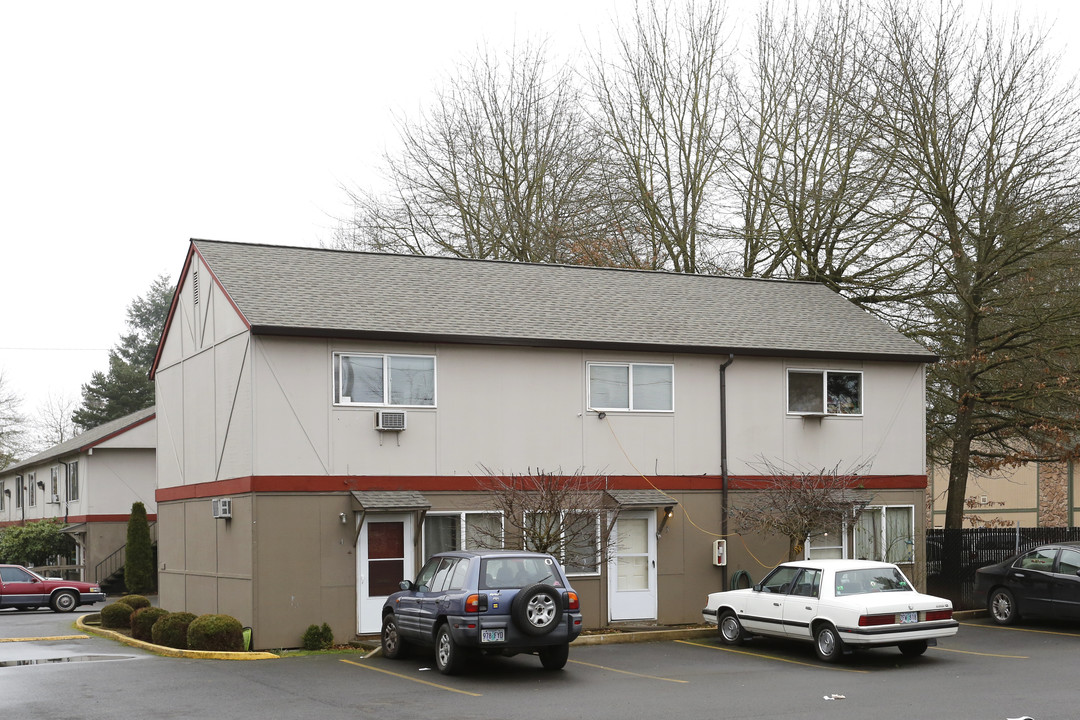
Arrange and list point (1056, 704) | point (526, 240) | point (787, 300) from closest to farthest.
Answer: point (1056, 704) → point (787, 300) → point (526, 240)

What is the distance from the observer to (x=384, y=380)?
20656 mm

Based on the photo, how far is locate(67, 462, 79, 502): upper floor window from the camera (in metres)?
43.4

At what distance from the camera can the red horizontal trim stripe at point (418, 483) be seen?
19.7 m

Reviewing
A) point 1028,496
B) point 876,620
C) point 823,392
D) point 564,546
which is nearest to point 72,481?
point 564,546

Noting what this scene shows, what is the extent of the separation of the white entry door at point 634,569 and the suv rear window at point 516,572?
5.89 m

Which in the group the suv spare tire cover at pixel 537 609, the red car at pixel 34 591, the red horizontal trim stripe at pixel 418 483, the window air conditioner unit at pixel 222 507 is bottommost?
the red car at pixel 34 591

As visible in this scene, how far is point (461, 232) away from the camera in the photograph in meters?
39.8

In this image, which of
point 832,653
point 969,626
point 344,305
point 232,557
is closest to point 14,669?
point 232,557

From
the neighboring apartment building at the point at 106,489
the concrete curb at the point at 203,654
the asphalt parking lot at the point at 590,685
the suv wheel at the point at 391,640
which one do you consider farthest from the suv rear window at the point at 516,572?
the neighboring apartment building at the point at 106,489

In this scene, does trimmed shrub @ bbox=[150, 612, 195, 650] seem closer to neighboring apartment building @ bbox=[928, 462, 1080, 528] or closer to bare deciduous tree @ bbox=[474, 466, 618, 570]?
bare deciduous tree @ bbox=[474, 466, 618, 570]

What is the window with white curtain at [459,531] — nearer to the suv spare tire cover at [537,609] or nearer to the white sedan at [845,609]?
the white sedan at [845,609]

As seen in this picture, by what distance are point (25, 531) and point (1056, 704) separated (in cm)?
3872

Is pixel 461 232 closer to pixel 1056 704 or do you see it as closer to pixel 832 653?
pixel 832 653

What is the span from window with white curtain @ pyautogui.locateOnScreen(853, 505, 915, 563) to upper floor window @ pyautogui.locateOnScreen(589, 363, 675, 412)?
4957 mm
